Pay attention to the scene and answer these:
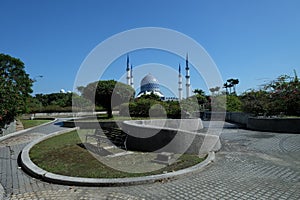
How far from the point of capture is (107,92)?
1912cm

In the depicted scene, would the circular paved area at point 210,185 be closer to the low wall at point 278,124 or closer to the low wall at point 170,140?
the low wall at point 170,140

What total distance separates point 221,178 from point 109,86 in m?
15.1

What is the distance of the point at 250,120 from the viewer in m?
15.3

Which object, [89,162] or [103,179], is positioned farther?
[89,162]

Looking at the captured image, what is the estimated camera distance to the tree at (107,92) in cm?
1905

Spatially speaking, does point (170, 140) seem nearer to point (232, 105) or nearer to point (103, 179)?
point (103, 179)

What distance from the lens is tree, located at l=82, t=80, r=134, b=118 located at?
19.0 metres

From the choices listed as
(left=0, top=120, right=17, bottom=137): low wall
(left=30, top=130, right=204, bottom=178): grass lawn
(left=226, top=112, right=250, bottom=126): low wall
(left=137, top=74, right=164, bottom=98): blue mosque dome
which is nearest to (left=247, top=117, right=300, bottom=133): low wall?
(left=226, top=112, right=250, bottom=126): low wall

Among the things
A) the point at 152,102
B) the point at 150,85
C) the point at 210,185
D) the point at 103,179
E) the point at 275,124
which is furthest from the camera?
the point at 150,85

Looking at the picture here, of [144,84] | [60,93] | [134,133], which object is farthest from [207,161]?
[60,93]

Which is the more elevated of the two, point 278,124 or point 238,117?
point 238,117

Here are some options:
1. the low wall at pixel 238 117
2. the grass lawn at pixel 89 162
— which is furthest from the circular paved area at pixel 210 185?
the low wall at pixel 238 117

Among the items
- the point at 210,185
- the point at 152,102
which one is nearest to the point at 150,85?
the point at 152,102

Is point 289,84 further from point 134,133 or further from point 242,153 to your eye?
point 134,133
